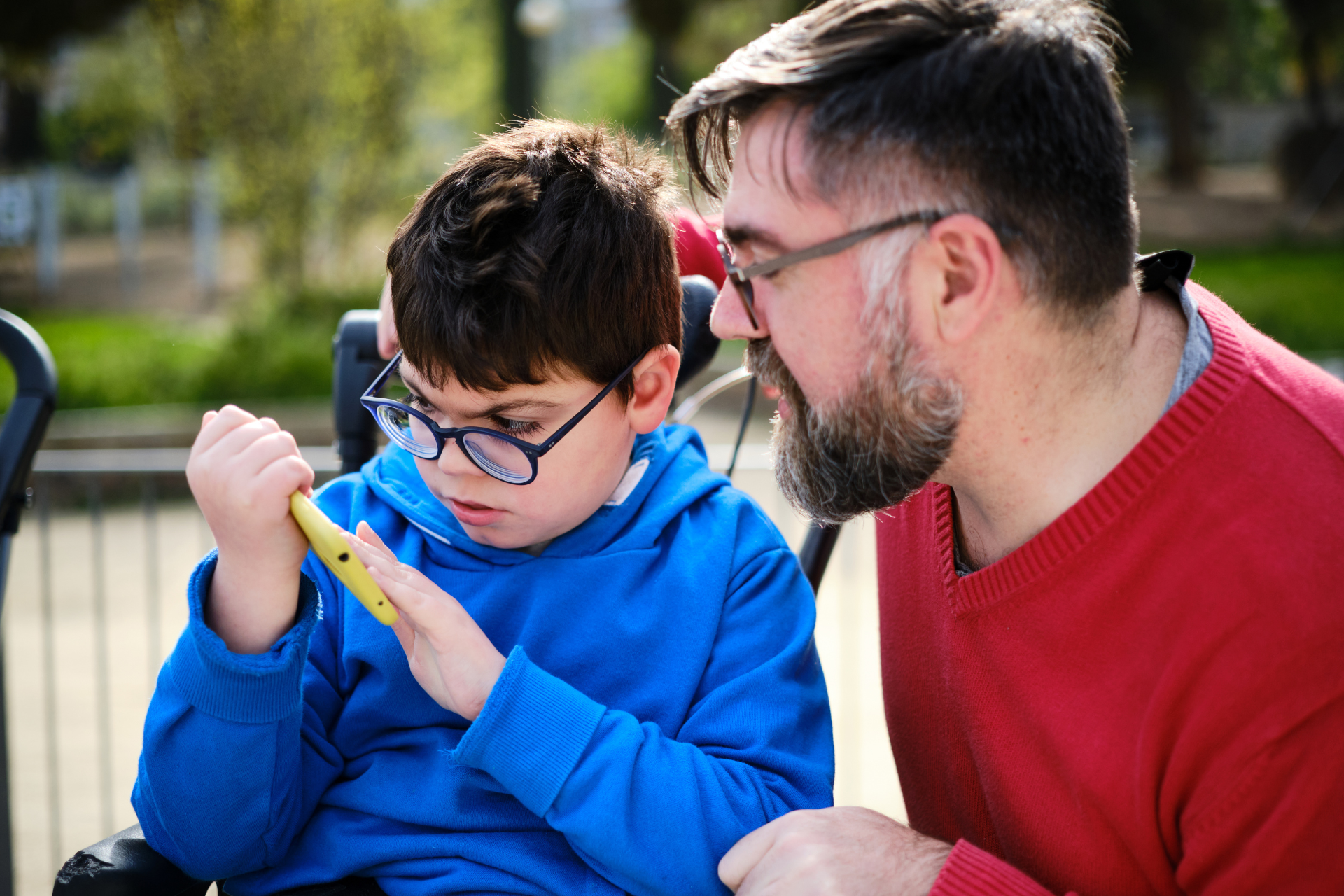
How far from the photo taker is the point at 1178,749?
1374 millimetres

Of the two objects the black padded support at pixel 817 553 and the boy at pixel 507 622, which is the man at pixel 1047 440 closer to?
the boy at pixel 507 622

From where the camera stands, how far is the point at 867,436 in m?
1.59

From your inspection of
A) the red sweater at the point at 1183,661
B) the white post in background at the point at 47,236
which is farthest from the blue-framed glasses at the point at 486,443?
the white post in background at the point at 47,236

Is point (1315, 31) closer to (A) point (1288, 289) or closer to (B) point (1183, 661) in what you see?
(A) point (1288, 289)

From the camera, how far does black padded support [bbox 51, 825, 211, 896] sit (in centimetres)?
148

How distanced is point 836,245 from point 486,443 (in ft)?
1.65

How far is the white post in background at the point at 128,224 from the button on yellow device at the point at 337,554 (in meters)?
15.6

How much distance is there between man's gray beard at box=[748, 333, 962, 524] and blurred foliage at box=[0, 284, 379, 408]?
8315mm

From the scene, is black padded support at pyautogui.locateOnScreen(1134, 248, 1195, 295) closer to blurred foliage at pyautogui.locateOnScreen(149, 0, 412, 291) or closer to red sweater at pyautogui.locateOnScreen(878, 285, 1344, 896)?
red sweater at pyautogui.locateOnScreen(878, 285, 1344, 896)

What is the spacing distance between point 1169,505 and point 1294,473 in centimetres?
13

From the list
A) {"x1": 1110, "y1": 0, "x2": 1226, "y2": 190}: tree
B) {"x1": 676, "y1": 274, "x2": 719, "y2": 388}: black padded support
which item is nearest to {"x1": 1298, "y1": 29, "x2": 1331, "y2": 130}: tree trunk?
{"x1": 1110, "y1": 0, "x2": 1226, "y2": 190}: tree

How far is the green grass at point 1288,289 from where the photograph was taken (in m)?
10.5

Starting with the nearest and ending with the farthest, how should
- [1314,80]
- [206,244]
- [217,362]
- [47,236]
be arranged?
1. [217,362]
2. [47,236]
3. [206,244]
4. [1314,80]

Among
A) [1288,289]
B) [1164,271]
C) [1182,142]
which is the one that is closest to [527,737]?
[1164,271]
